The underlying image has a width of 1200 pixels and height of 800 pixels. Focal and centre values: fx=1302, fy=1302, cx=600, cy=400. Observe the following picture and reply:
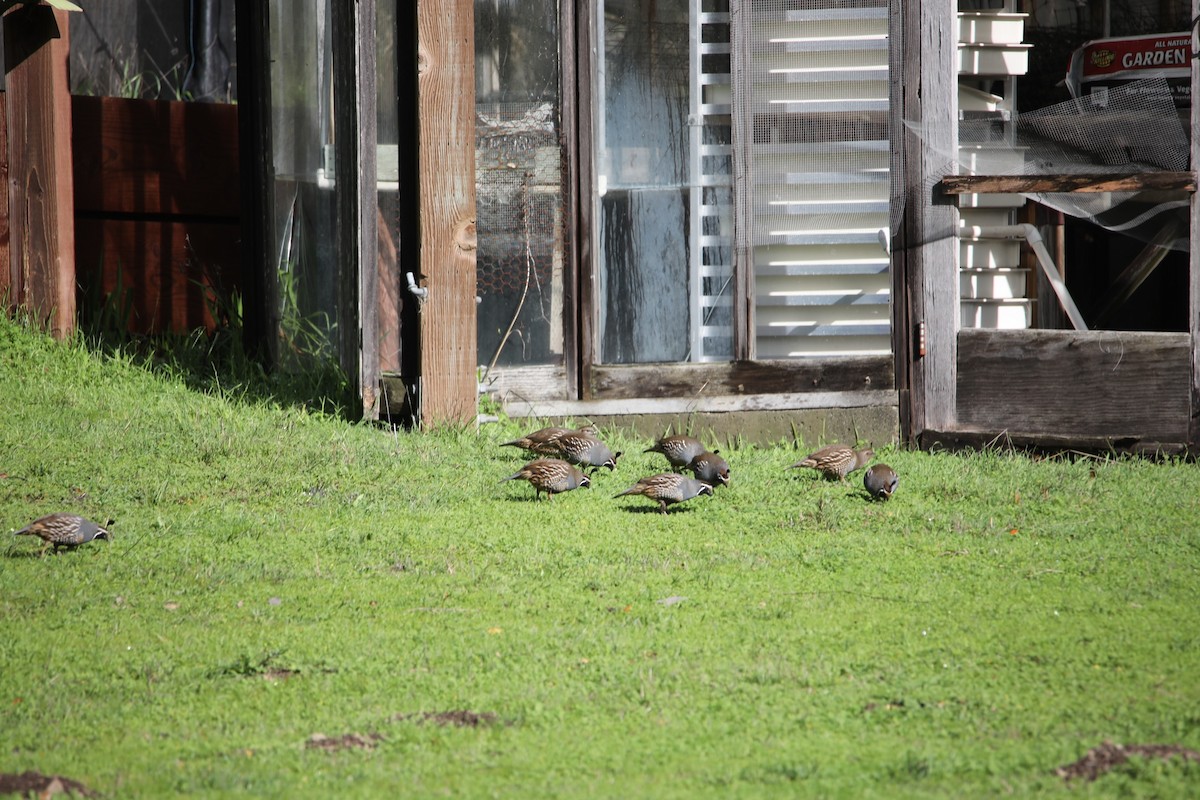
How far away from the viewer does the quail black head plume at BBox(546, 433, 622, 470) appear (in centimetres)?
790

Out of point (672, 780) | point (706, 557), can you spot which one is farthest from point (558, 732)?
point (706, 557)

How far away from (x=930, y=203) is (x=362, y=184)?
391cm

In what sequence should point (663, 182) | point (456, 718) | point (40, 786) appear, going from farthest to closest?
point (663, 182) < point (456, 718) < point (40, 786)

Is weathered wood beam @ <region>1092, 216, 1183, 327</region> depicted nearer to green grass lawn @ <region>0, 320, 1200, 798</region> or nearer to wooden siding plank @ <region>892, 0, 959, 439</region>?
wooden siding plank @ <region>892, 0, 959, 439</region>

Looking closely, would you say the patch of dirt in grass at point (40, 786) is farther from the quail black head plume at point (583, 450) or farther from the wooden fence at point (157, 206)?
the wooden fence at point (157, 206)

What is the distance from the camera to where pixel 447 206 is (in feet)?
27.8

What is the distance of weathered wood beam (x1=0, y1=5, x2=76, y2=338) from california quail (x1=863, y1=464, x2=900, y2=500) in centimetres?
597

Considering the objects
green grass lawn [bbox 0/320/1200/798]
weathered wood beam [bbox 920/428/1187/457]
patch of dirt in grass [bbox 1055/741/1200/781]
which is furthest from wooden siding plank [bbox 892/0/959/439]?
patch of dirt in grass [bbox 1055/741/1200/781]

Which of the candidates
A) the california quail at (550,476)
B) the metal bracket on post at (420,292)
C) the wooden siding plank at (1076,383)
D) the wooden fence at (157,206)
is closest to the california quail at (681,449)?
the california quail at (550,476)

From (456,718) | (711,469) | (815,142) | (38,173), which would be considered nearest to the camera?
(456,718)

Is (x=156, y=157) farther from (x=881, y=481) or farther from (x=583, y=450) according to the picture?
(x=881, y=481)

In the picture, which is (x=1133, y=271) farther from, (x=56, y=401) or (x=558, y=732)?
(x=56, y=401)

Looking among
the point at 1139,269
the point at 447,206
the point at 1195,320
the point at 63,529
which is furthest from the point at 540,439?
the point at 1139,269

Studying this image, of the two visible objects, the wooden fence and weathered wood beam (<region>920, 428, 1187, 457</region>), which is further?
the wooden fence
